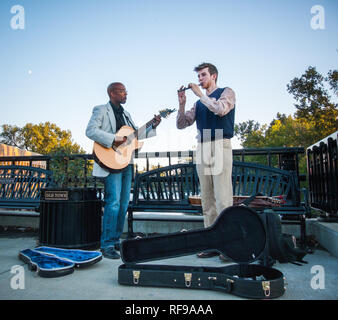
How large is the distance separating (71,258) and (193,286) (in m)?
1.39

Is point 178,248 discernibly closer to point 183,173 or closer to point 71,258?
point 71,258

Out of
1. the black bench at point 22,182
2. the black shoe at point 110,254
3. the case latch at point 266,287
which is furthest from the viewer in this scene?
the black bench at point 22,182

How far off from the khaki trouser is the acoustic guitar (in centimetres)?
92

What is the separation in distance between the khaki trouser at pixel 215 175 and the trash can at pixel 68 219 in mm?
1499

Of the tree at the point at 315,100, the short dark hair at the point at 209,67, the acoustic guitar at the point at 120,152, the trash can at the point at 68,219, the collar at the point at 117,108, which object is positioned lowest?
the trash can at the point at 68,219

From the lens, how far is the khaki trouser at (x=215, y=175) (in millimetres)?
2918

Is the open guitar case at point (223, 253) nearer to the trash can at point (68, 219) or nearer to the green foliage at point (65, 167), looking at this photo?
the trash can at point (68, 219)

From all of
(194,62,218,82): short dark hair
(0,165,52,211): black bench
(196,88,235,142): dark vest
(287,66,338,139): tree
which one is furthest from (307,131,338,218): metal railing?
(287,66,338,139): tree

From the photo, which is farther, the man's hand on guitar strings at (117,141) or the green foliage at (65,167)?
the green foliage at (65,167)

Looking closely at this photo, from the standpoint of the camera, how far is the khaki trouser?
2.92 m

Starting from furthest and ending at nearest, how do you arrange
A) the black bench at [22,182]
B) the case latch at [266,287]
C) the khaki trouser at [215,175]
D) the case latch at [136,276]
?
the black bench at [22,182] → the khaki trouser at [215,175] → the case latch at [136,276] → the case latch at [266,287]

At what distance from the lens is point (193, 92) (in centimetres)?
305

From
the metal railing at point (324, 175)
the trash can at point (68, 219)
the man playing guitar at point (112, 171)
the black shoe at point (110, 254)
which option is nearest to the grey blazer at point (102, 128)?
the man playing guitar at point (112, 171)

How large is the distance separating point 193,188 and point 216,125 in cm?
129
